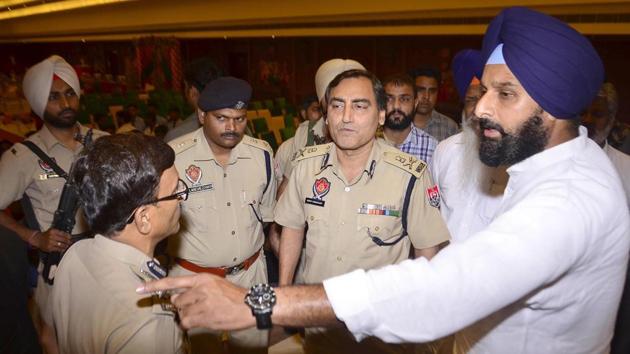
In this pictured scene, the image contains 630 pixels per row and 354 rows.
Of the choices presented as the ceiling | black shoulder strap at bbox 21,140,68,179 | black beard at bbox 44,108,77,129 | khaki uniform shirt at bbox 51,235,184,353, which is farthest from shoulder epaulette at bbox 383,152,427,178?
the ceiling

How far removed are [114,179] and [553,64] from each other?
1.26 meters

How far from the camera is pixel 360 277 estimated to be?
0.95m

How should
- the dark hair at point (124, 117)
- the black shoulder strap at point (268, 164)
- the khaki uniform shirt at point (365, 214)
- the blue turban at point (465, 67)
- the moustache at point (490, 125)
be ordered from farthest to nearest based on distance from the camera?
the dark hair at point (124, 117) → the black shoulder strap at point (268, 164) → the blue turban at point (465, 67) → the khaki uniform shirt at point (365, 214) → the moustache at point (490, 125)

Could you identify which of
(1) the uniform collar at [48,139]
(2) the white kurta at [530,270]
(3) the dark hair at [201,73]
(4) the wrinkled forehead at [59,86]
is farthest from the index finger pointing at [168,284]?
(3) the dark hair at [201,73]

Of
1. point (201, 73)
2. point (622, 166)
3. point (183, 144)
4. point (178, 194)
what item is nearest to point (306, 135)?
point (201, 73)

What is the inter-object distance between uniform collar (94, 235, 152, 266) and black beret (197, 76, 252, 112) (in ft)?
4.37

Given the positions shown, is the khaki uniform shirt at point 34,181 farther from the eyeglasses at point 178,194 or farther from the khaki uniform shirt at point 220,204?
the eyeglasses at point 178,194

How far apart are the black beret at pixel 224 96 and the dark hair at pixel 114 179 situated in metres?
1.18

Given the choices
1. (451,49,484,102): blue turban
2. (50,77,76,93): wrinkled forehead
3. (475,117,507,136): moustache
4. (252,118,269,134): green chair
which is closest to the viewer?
(475,117,507,136): moustache

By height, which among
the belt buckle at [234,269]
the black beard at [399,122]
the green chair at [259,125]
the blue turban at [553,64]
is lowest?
the green chair at [259,125]

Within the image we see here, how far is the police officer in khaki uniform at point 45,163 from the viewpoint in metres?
2.49

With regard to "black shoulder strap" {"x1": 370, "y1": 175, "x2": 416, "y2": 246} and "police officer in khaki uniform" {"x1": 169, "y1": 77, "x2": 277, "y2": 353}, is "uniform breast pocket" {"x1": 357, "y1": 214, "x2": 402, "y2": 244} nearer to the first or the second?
"black shoulder strap" {"x1": 370, "y1": 175, "x2": 416, "y2": 246}

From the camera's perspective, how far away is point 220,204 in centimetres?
247

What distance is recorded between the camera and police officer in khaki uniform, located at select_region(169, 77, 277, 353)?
7.92 ft
